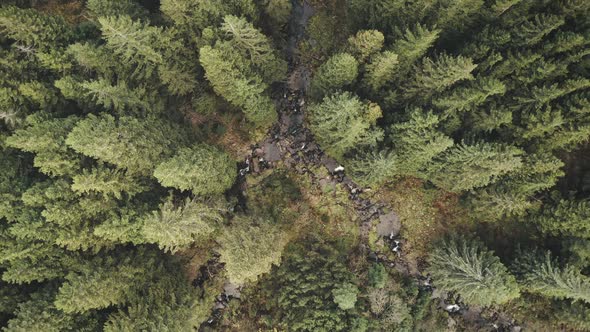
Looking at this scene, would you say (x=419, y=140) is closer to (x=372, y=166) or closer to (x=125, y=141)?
(x=372, y=166)

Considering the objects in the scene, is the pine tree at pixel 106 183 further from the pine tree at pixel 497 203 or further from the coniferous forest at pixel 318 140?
the pine tree at pixel 497 203

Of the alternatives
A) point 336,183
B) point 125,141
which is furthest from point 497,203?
point 125,141

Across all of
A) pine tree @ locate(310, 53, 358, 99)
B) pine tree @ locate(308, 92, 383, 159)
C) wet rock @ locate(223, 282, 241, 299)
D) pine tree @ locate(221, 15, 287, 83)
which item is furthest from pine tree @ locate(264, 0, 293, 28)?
wet rock @ locate(223, 282, 241, 299)

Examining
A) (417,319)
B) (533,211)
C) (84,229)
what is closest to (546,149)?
(533,211)

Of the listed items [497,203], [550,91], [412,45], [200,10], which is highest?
[412,45]

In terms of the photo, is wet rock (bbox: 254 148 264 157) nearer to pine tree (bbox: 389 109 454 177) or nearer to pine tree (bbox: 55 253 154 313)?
pine tree (bbox: 389 109 454 177)

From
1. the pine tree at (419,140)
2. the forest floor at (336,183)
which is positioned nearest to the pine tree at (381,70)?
the pine tree at (419,140)
